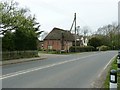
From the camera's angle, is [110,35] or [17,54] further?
[110,35]

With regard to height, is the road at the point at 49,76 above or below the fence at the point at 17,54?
below

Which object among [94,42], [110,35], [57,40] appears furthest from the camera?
[110,35]

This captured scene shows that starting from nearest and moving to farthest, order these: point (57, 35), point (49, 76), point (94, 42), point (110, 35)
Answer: point (49, 76) < point (57, 35) < point (94, 42) < point (110, 35)

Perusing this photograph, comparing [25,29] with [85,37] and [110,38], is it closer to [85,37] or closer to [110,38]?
[110,38]

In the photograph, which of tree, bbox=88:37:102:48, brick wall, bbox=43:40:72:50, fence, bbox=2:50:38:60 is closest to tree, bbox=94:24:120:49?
tree, bbox=88:37:102:48

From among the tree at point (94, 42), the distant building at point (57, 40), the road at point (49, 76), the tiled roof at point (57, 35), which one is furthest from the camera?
the tree at point (94, 42)

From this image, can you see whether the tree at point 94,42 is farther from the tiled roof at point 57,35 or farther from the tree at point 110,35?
the tiled roof at point 57,35

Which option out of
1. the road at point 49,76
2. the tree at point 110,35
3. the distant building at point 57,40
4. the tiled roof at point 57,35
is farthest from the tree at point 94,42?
the road at point 49,76

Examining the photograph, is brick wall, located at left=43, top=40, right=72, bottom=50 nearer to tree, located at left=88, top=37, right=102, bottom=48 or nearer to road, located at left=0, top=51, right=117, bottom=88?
tree, located at left=88, top=37, right=102, bottom=48

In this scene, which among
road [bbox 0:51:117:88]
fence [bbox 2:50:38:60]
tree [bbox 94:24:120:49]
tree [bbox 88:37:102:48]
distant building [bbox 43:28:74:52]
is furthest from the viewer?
tree [bbox 94:24:120:49]

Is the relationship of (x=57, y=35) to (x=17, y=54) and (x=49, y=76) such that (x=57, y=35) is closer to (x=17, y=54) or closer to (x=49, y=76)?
(x=17, y=54)

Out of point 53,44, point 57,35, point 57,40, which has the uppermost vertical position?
point 57,35

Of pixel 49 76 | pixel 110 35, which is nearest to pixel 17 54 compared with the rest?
pixel 49 76

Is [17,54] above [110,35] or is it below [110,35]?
below
